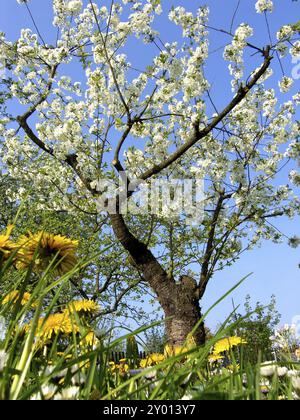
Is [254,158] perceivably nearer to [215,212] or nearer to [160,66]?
[215,212]

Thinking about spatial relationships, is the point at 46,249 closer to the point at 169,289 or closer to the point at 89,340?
the point at 89,340

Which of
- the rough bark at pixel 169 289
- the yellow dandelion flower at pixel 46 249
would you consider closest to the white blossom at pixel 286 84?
the rough bark at pixel 169 289

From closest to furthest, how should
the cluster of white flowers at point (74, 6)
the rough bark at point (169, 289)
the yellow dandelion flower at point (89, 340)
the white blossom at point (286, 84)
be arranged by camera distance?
the yellow dandelion flower at point (89, 340), the rough bark at point (169, 289), the white blossom at point (286, 84), the cluster of white flowers at point (74, 6)

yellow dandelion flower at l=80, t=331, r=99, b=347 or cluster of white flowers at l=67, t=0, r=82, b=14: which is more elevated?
cluster of white flowers at l=67, t=0, r=82, b=14

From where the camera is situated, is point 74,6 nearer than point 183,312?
No

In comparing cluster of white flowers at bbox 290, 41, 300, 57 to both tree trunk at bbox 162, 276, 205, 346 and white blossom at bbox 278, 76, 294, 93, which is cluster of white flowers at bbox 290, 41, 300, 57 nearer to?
white blossom at bbox 278, 76, 294, 93

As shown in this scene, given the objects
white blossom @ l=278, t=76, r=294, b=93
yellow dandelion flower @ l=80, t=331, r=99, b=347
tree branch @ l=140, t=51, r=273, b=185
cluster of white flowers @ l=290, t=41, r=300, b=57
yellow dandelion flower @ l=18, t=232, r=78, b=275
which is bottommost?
yellow dandelion flower @ l=80, t=331, r=99, b=347

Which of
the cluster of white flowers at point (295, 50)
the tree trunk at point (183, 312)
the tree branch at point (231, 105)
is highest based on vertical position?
the cluster of white flowers at point (295, 50)

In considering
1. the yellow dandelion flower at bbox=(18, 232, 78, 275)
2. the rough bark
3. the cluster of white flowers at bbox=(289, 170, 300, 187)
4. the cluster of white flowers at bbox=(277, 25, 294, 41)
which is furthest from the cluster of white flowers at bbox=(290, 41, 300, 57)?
the yellow dandelion flower at bbox=(18, 232, 78, 275)

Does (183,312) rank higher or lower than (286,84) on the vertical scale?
lower

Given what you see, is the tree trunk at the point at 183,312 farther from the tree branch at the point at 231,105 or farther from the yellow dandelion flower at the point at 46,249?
the yellow dandelion flower at the point at 46,249

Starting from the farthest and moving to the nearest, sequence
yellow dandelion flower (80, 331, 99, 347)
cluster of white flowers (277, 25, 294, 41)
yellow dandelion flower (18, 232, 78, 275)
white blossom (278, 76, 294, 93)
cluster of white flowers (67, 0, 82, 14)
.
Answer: cluster of white flowers (67, 0, 82, 14) < white blossom (278, 76, 294, 93) < cluster of white flowers (277, 25, 294, 41) < yellow dandelion flower (18, 232, 78, 275) < yellow dandelion flower (80, 331, 99, 347)

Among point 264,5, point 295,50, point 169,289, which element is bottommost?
point 169,289

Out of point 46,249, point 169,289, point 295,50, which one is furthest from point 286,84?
point 46,249
